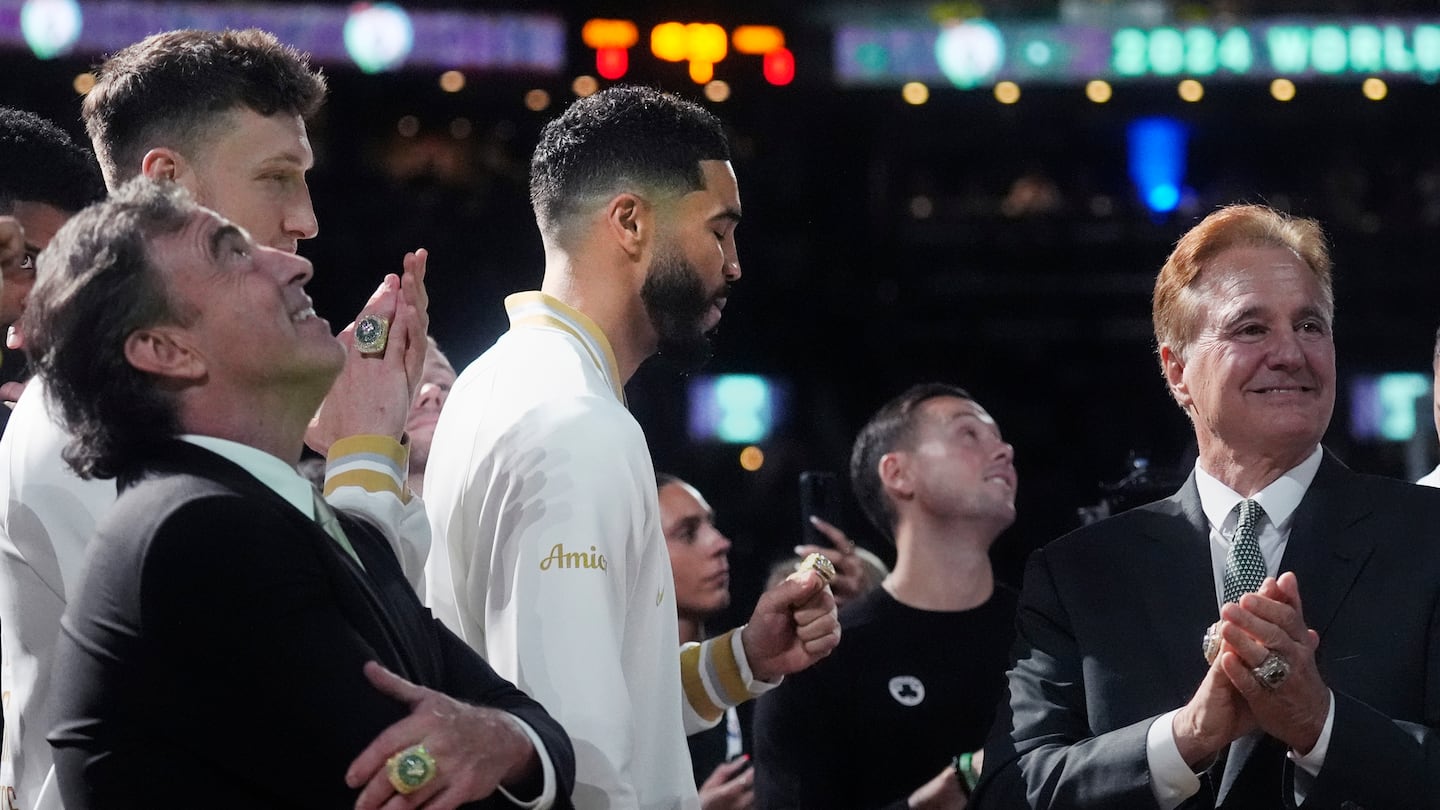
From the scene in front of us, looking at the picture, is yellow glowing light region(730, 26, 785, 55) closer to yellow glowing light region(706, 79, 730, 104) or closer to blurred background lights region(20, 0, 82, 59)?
yellow glowing light region(706, 79, 730, 104)

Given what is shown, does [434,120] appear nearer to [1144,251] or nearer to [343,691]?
[1144,251]

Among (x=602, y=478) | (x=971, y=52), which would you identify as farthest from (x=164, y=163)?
(x=971, y=52)

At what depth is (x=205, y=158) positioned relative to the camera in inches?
98.4

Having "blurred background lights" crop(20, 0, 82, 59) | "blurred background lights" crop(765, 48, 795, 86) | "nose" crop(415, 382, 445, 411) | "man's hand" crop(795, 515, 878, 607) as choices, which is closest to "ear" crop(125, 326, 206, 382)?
"nose" crop(415, 382, 445, 411)

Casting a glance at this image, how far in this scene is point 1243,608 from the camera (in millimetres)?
2035

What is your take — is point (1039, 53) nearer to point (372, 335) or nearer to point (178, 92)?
point (178, 92)

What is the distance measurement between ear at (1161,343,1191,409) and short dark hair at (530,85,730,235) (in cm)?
78

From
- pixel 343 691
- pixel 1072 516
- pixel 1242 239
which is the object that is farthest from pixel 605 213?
pixel 1072 516

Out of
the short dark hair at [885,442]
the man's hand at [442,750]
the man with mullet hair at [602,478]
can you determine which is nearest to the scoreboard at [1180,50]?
the short dark hair at [885,442]

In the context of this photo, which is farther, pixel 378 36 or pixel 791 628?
pixel 378 36

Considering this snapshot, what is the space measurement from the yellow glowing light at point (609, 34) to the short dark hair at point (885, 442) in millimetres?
3125

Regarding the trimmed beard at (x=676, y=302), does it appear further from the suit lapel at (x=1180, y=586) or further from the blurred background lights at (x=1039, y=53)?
the blurred background lights at (x=1039, y=53)

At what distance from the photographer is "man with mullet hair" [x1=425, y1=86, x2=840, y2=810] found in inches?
86.5

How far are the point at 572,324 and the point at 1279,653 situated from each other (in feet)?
3.67
